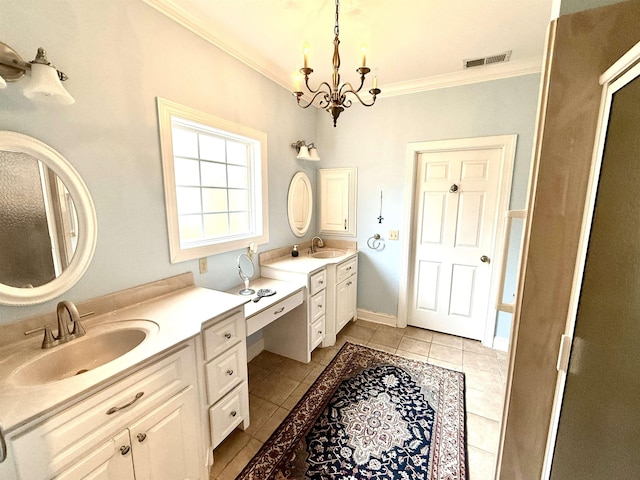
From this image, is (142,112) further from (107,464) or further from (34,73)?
(107,464)

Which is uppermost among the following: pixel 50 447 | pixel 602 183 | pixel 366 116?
pixel 366 116

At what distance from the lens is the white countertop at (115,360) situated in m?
0.82

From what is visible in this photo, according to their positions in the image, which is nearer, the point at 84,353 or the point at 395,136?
the point at 84,353

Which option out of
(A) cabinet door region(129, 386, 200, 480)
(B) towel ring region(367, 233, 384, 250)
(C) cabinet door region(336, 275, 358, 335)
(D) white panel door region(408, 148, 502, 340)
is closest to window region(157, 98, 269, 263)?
(A) cabinet door region(129, 386, 200, 480)

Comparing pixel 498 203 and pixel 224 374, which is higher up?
pixel 498 203

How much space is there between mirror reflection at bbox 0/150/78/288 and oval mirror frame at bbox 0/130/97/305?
2cm

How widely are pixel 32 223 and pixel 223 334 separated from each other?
3.37 ft

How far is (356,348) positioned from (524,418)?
6.12 feet

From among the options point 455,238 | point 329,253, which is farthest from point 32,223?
point 455,238

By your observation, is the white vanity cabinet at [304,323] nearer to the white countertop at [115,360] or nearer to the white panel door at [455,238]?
the white countertop at [115,360]

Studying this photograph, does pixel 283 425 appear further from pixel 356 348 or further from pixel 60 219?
pixel 60 219

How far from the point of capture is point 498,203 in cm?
258

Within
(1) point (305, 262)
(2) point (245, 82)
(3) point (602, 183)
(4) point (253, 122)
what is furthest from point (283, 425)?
(2) point (245, 82)

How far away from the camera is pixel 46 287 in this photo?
124 centimetres
